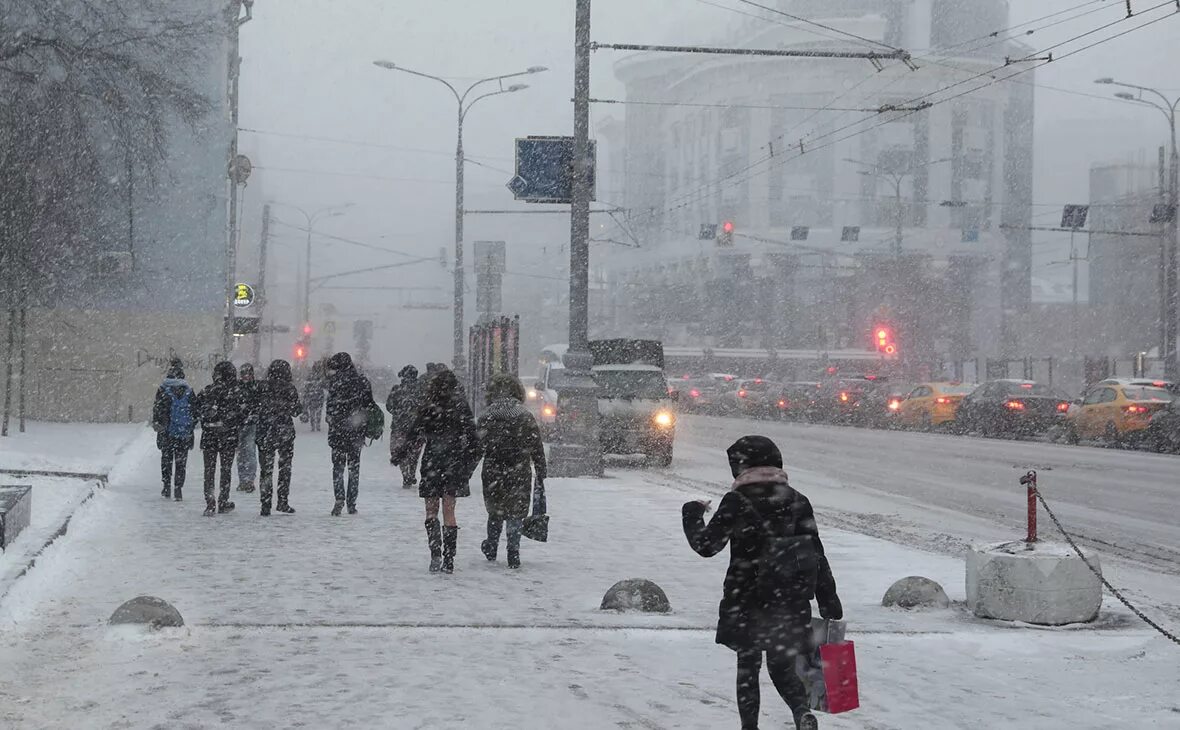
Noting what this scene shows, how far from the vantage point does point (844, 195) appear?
9462 centimetres

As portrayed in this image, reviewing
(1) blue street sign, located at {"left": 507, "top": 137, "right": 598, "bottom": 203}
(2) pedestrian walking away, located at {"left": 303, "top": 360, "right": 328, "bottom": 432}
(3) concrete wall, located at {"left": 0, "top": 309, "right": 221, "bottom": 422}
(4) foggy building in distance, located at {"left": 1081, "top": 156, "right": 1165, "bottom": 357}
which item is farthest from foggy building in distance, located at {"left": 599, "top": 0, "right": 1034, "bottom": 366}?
(1) blue street sign, located at {"left": 507, "top": 137, "right": 598, "bottom": 203}

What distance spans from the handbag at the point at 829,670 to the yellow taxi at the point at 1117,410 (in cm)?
2682

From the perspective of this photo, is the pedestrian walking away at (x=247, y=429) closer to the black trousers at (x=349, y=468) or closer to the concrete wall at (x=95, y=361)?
the black trousers at (x=349, y=468)

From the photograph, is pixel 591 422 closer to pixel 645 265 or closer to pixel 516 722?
pixel 516 722

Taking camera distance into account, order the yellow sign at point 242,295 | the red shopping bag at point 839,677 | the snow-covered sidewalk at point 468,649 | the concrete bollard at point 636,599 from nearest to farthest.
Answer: the red shopping bag at point 839,677
the snow-covered sidewalk at point 468,649
the concrete bollard at point 636,599
the yellow sign at point 242,295

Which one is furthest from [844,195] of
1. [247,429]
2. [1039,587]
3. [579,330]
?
[1039,587]

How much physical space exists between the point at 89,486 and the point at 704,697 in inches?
446

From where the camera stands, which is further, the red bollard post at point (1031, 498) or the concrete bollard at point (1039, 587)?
the concrete bollard at point (1039, 587)

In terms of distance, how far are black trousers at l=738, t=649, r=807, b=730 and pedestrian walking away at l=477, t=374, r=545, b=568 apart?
211 inches

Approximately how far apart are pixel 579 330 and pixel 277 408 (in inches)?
252

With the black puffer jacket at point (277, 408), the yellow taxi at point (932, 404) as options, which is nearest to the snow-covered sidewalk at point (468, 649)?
the black puffer jacket at point (277, 408)

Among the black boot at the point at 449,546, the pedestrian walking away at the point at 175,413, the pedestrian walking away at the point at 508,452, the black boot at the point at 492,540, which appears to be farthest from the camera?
the pedestrian walking away at the point at 175,413

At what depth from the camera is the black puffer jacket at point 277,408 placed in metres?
14.8

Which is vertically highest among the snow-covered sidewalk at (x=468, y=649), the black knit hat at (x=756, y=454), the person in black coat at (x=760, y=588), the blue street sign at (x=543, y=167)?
the blue street sign at (x=543, y=167)
